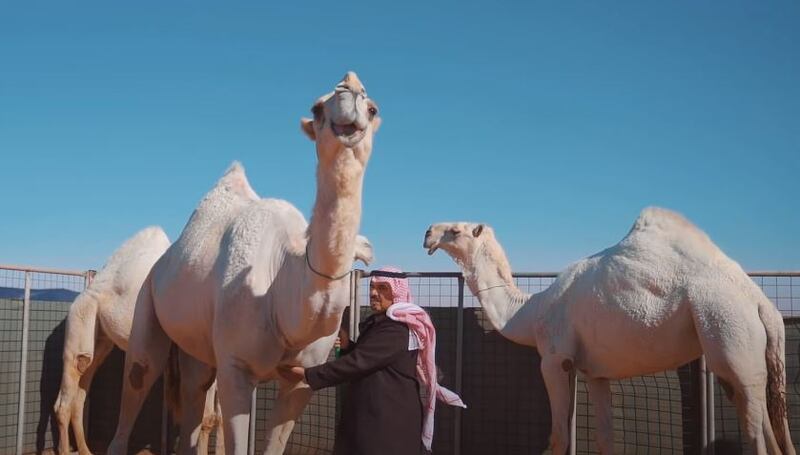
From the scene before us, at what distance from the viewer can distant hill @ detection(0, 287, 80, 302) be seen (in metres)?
9.25

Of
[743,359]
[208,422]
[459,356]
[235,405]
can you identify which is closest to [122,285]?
[208,422]

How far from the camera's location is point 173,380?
659 cm

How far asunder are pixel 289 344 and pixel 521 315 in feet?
11.3

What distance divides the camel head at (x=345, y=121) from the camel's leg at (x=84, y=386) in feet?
22.4

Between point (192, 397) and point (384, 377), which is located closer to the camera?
point (384, 377)

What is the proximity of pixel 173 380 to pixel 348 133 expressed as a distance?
379 cm

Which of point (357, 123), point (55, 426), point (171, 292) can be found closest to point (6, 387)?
point (55, 426)

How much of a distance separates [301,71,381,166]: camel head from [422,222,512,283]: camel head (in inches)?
181

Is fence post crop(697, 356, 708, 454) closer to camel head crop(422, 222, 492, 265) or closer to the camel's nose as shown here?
camel head crop(422, 222, 492, 265)

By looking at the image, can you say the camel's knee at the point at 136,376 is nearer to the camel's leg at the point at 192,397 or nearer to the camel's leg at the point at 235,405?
the camel's leg at the point at 192,397

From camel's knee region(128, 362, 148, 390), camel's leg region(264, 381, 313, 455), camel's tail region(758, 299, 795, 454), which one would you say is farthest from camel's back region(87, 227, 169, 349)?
camel's tail region(758, 299, 795, 454)

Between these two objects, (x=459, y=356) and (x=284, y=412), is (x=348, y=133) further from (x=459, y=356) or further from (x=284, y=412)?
(x=459, y=356)

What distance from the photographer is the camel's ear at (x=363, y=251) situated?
509 centimetres

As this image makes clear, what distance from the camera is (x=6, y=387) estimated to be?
9.09 m
